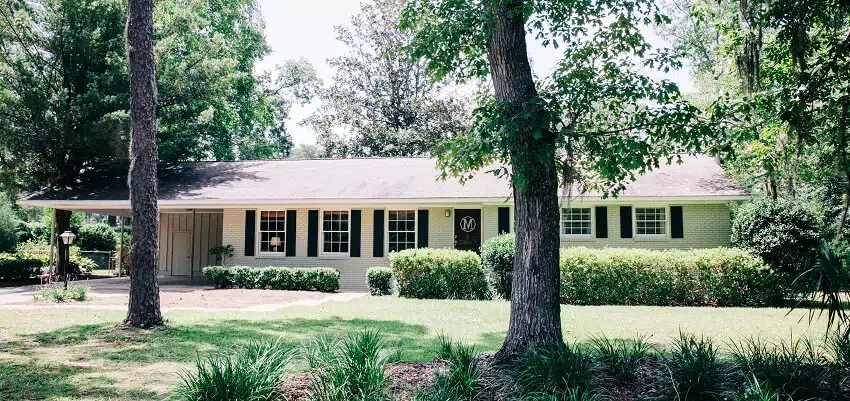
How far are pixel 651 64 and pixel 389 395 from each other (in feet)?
15.6

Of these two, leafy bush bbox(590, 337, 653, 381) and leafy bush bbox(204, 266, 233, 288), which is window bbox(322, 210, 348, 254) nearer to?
leafy bush bbox(204, 266, 233, 288)

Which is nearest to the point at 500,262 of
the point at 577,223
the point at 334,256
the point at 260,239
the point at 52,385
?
the point at 577,223

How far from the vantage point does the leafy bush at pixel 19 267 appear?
60.4 feet

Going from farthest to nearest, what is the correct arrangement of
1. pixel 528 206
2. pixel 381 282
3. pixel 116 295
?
1. pixel 381 282
2. pixel 116 295
3. pixel 528 206

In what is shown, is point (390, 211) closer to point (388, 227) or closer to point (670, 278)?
point (388, 227)

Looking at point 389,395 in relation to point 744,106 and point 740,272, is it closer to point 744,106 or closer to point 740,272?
point 744,106

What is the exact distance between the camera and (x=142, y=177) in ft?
29.5

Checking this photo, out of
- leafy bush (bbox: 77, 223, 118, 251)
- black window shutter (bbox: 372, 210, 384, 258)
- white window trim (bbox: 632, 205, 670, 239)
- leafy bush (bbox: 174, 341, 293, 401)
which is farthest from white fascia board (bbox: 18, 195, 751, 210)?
leafy bush (bbox: 174, 341, 293, 401)

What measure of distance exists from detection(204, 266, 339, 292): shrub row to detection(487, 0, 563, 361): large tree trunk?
1080 centimetres

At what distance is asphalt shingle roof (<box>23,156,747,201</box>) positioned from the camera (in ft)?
53.1

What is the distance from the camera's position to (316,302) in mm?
13102

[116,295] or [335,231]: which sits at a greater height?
[335,231]

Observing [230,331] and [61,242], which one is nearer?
[230,331]

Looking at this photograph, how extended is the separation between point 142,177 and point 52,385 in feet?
13.8
